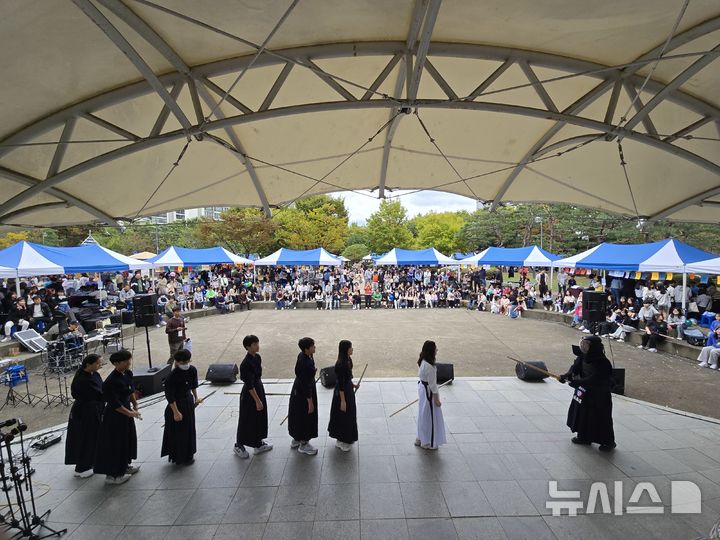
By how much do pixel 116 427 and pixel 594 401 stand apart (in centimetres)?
599

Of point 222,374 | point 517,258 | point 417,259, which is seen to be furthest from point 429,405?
point 417,259

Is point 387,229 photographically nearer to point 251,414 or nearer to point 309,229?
point 309,229

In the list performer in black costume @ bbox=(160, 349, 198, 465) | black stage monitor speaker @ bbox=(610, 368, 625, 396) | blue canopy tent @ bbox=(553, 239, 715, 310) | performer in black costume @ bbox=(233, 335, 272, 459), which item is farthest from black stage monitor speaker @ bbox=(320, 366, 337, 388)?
blue canopy tent @ bbox=(553, 239, 715, 310)

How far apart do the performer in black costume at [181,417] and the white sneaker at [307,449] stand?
52.6 inches

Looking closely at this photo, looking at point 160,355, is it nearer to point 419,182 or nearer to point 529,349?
point 419,182

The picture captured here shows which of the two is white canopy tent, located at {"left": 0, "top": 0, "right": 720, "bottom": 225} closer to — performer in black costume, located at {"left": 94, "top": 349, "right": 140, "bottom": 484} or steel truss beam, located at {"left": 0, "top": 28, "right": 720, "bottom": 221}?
steel truss beam, located at {"left": 0, "top": 28, "right": 720, "bottom": 221}

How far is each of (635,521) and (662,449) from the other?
193 cm

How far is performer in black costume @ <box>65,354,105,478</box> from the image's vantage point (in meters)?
4.34

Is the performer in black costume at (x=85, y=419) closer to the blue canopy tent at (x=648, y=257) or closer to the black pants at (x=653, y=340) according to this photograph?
the black pants at (x=653, y=340)

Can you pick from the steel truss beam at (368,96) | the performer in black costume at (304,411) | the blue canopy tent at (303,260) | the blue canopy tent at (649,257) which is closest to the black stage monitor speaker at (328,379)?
the performer in black costume at (304,411)

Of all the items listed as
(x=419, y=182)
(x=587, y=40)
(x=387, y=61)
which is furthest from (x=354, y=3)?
(x=419, y=182)

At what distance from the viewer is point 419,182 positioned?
276 inches

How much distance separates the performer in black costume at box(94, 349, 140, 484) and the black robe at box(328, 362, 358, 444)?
91.6 inches

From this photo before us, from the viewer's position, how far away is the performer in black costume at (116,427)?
417 cm
